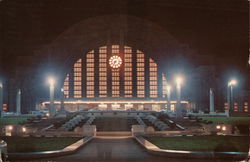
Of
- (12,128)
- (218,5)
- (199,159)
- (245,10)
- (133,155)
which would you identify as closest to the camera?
(199,159)

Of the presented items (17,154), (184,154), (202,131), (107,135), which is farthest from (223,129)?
(17,154)

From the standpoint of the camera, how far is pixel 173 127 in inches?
1318

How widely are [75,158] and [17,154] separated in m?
2.48

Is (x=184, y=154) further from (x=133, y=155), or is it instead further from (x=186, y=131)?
(x=186, y=131)

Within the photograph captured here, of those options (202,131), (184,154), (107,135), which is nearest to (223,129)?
(202,131)

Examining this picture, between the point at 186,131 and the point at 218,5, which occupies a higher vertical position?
the point at 218,5

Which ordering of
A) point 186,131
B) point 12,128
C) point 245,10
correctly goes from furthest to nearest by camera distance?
point 245,10 < point 12,128 < point 186,131

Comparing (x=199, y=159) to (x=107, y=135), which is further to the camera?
(x=107, y=135)

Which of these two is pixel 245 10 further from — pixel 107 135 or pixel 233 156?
pixel 233 156

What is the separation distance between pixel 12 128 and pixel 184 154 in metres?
20.9

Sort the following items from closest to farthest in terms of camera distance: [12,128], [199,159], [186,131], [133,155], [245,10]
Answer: [199,159] < [133,155] < [186,131] < [12,128] < [245,10]

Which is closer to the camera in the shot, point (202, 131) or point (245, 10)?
point (202, 131)

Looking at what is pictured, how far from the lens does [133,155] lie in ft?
57.6

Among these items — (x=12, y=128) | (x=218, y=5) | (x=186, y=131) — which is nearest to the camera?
(x=186, y=131)
